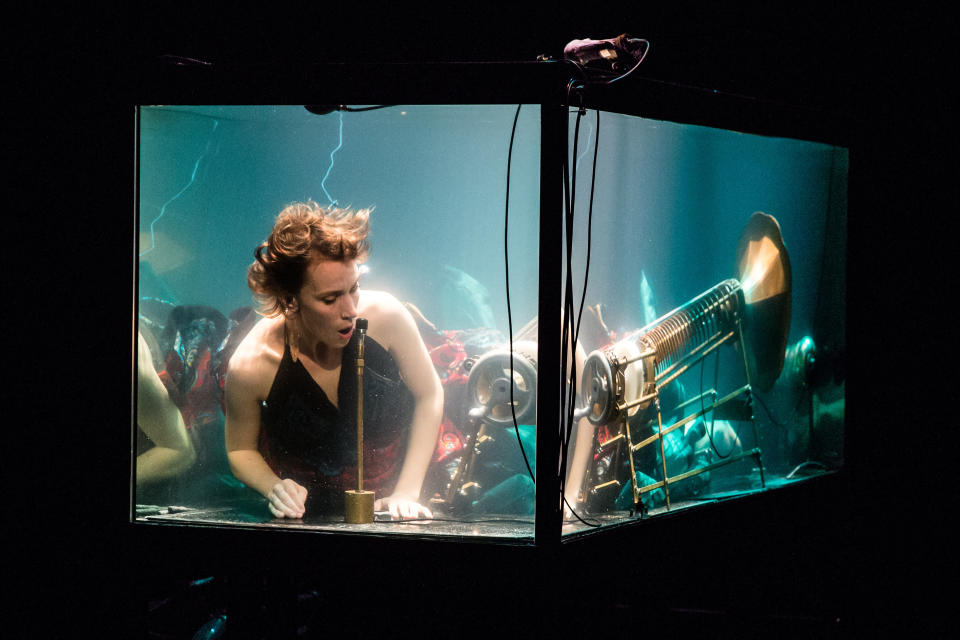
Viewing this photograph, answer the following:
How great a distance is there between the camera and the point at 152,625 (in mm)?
3068

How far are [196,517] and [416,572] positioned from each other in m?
0.71

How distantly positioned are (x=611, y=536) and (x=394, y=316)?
0.93m

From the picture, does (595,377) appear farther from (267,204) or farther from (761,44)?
(761,44)

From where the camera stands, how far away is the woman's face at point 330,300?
2314mm

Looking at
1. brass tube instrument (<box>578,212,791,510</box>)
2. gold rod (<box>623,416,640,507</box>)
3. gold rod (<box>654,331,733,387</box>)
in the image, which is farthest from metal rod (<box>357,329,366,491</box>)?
gold rod (<box>654,331,733,387</box>)

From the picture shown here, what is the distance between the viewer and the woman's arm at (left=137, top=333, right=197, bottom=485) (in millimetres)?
2402

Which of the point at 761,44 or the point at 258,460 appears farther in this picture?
the point at 761,44

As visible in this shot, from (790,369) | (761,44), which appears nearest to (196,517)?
(790,369)

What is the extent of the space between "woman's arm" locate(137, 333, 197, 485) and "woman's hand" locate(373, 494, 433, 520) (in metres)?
0.60

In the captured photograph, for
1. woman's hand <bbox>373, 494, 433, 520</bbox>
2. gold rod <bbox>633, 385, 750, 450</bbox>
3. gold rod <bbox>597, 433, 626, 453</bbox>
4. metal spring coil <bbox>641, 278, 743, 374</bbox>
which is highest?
metal spring coil <bbox>641, 278, 743, 374</bbox>

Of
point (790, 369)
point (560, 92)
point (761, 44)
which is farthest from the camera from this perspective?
point (761, 44)

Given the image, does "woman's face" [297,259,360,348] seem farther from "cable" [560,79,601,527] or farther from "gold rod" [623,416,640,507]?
"gold rod" [623,416,640,507]

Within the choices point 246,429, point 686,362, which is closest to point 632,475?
point 686,362

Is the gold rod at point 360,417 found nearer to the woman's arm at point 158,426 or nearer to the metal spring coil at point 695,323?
the woman's arm at point 158,426
